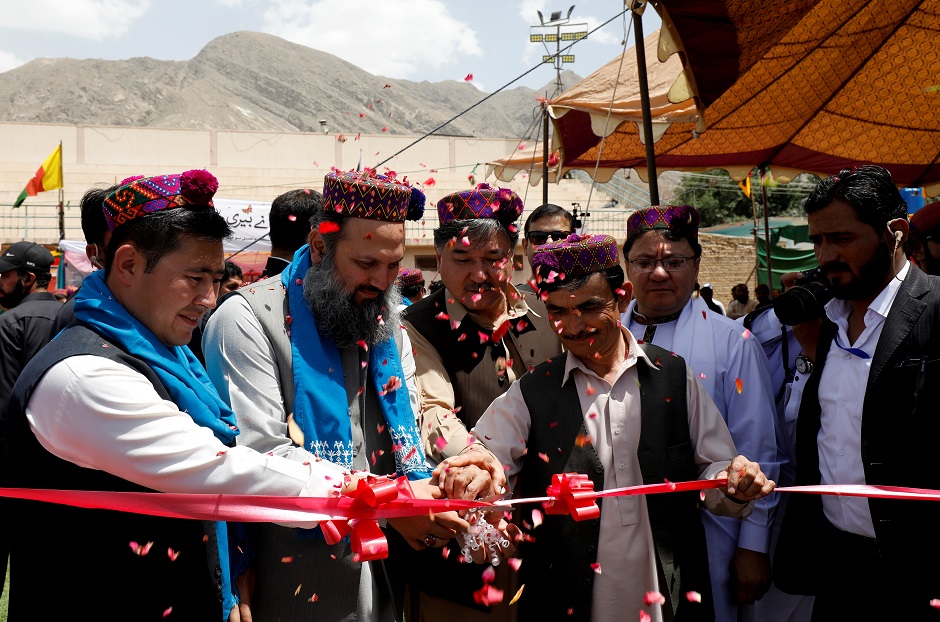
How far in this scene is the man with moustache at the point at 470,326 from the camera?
330 centimetres

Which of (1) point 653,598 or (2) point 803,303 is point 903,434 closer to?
(2) point 803,303

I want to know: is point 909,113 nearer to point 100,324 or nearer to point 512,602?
point 512,602

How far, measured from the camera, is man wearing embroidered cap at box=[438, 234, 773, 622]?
276 centimetres

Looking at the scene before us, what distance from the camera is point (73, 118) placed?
121812 millimetres

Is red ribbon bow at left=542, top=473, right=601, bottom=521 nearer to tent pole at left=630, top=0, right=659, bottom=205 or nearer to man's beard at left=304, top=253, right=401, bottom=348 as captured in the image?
man's beard at left=304, top=253, right=401, bottom=348

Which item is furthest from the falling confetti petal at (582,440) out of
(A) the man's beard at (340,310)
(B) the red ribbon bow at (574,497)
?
(A) the man's beard at (340,310)

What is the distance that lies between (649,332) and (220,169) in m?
32.8

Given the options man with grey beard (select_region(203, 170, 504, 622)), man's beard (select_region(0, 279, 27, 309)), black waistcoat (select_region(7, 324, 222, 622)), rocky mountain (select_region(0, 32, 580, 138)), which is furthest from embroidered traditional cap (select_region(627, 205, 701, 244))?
rocky mountain (select_region(0, 32, 580, 138))

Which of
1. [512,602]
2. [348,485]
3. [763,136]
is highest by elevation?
[763,136]

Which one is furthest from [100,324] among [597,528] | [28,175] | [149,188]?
[28,175]

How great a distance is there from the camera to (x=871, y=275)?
2969 mm

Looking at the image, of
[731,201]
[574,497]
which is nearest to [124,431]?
[574,497]

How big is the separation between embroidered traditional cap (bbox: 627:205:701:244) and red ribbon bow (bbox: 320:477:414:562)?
200 centimetres

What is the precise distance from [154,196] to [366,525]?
3.71 feet
